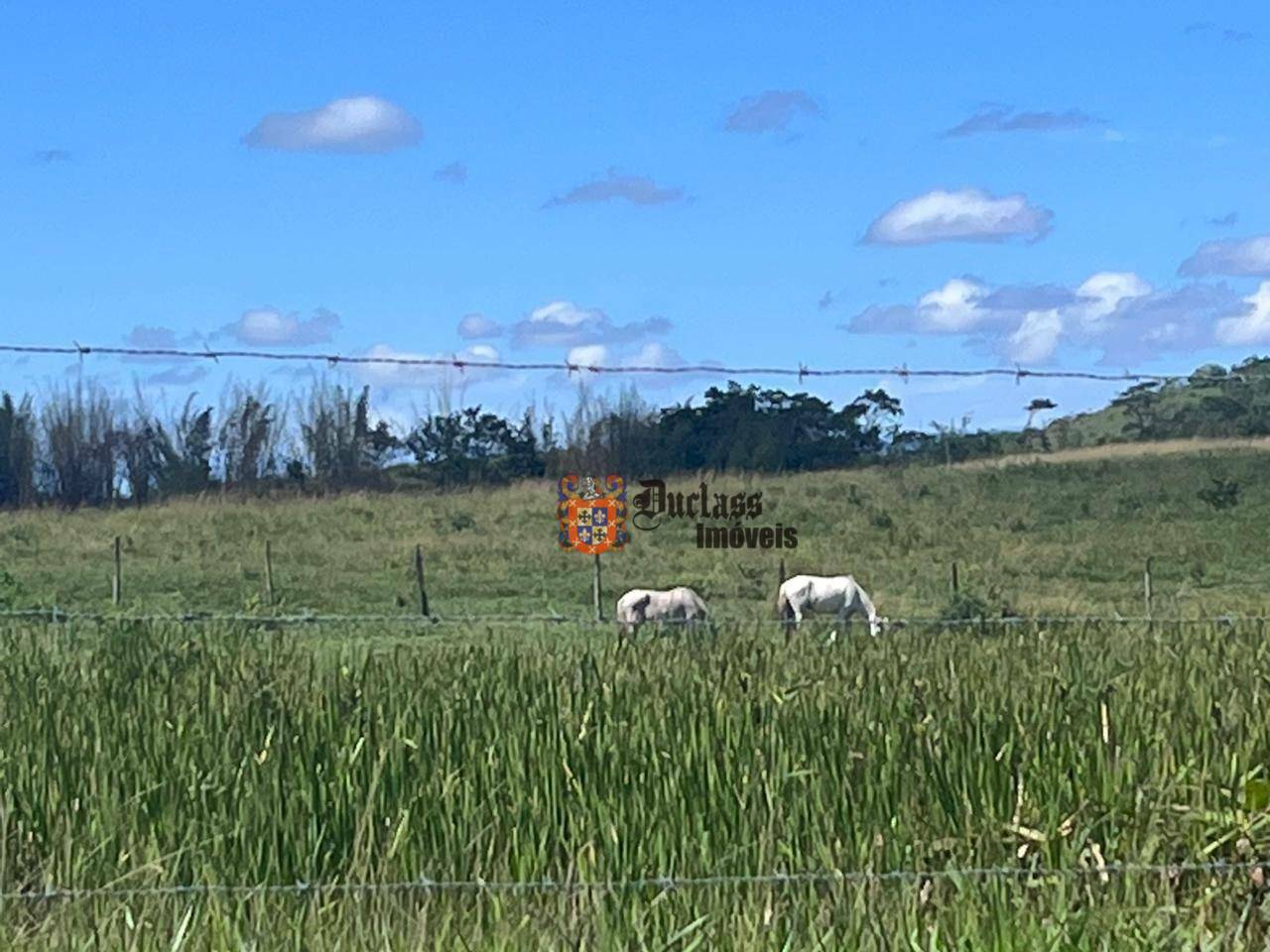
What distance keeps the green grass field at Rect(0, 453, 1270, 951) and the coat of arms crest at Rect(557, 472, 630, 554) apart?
18.3 metres

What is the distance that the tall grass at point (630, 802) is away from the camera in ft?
19.9

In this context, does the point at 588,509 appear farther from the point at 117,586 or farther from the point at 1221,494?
the point at 1221,494

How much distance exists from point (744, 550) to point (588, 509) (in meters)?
2.94

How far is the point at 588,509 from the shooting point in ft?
99.1

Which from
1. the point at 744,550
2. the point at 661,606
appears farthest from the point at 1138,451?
the point at 661,606

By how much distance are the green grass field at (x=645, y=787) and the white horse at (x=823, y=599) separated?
37.1ft

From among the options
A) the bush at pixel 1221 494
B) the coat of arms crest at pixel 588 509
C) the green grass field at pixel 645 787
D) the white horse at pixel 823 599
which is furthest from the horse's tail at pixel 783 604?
the green grass field at pixel 645 787

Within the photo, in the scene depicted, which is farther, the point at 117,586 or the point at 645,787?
the point at 117,586

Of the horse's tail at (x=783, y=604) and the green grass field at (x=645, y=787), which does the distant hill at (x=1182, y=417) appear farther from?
the green grass field at (x=645, y=787)

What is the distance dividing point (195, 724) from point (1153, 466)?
2890 centimetres

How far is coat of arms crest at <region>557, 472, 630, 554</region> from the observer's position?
29312mm

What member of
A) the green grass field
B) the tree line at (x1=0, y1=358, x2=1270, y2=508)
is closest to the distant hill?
the tree line at (x1=0, y1=358, x2=1270, y2=508)

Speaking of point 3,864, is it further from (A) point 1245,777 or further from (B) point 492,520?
(B) point 492,520

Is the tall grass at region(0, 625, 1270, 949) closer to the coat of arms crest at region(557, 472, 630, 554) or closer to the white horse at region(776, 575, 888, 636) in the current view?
the white horse at region(776, 575, 888, 636)
